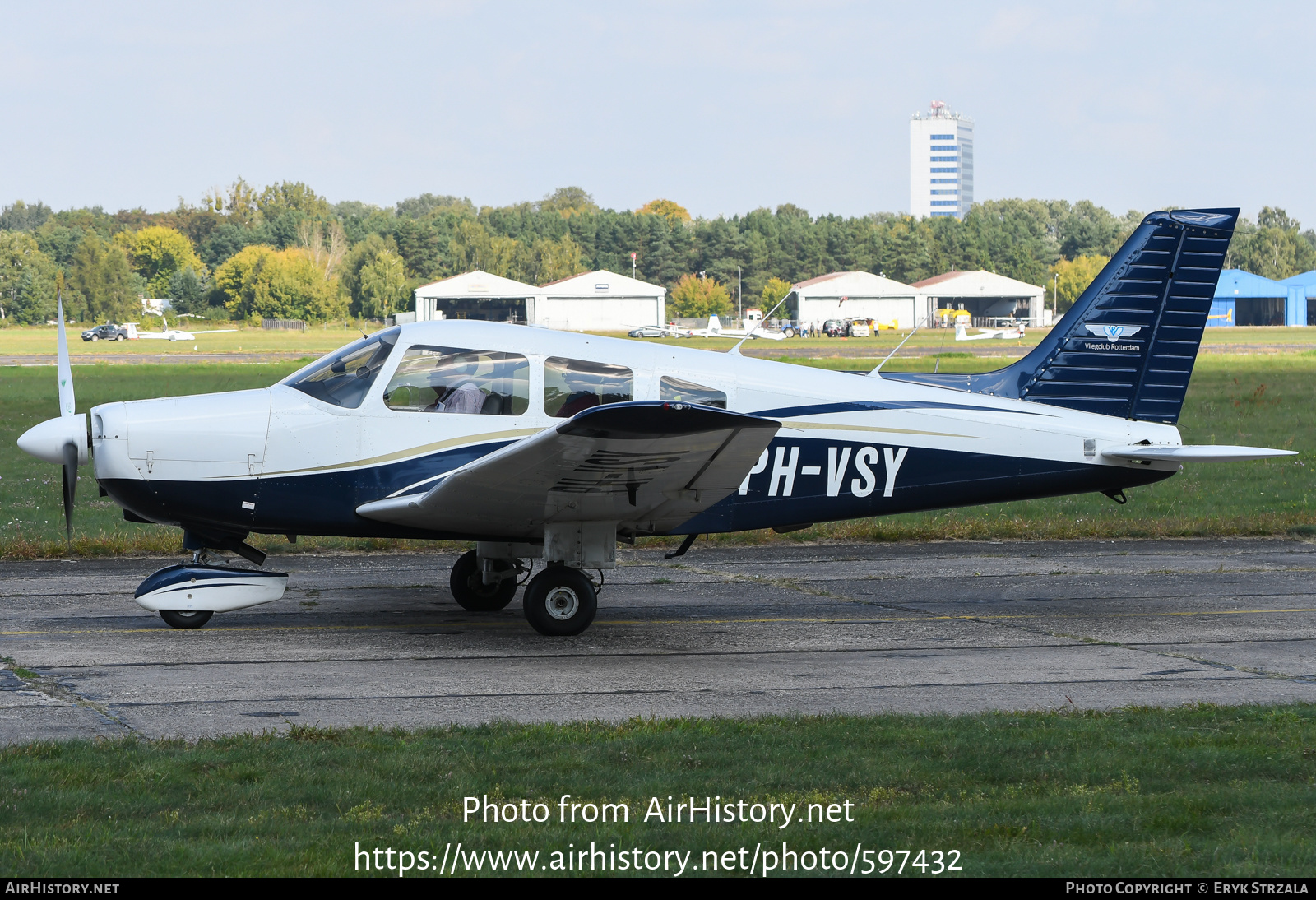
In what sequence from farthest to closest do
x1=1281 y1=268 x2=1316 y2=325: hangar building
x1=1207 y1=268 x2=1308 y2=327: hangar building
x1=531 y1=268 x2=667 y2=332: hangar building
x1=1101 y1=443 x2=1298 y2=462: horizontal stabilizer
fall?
x1=1207 y1=268 x2=1308 y2=327: hangar building, x1=1281 y1=268 x2=1316 y2=325: hangar building, x1=531 y1=268 x2=667 y2=332: hangar building, x1=1101 y1=443 x2=1298 y2=462: horizontal stabilizer

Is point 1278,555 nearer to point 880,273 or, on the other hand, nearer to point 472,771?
point 472,771

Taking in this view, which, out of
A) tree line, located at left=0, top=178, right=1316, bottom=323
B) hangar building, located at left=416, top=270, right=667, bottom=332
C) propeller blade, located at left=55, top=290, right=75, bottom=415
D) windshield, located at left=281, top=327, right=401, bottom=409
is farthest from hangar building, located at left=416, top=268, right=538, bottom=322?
windshield, located at left=281, top=327, right=401, bottom=409

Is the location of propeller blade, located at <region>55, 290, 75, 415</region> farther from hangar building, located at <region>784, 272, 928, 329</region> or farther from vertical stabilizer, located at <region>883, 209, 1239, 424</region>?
hangar building, located at <region>784, 272, 928, 329</region>

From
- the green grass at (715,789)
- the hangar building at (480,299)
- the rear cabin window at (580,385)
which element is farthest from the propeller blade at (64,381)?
the hangar building at (480,299)

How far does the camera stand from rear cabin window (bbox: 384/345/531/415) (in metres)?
9.71

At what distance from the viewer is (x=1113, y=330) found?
11.3 meters

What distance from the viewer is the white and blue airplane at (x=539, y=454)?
30.3 ft

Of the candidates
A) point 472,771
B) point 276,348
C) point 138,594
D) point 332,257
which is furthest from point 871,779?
point 332,257

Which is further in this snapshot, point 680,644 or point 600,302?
point 600,302

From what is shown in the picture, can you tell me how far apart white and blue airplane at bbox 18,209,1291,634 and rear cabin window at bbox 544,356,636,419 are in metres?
0.01

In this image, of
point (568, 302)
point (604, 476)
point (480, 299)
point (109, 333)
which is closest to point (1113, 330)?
point (604, 476)

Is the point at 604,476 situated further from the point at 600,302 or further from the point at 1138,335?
the point at 600,302

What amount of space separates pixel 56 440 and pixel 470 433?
10.0ft

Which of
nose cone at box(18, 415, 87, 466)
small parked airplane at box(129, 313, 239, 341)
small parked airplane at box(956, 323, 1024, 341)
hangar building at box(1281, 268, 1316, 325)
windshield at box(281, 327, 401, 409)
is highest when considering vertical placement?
hangar building at box(1281, 268, 1316, 325)
